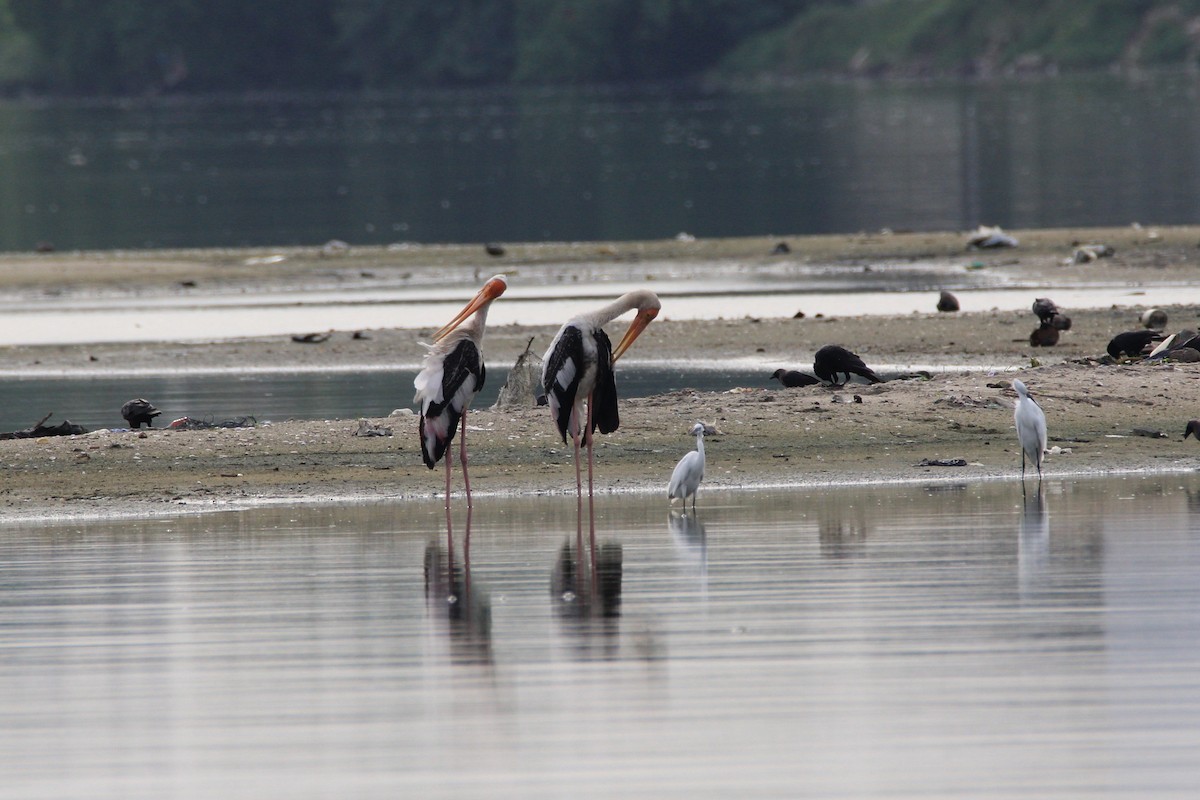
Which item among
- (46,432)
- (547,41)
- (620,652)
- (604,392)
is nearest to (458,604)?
(620,652)

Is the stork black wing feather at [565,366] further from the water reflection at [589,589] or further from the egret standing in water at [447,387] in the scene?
the water reflection at [589,589]

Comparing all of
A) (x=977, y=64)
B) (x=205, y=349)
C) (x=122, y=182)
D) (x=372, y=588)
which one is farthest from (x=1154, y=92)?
(x=372, y=588)

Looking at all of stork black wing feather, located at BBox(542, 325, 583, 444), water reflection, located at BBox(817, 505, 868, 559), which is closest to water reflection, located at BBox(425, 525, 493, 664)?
stork black wing feather, located at BBox(542, 325, 583, 444)

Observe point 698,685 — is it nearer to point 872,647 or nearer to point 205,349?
Result: point 872,647

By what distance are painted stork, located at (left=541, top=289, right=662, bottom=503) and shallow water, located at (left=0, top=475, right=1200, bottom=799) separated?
543 millimetres

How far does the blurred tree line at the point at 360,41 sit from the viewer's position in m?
117

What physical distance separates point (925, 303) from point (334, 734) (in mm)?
16039

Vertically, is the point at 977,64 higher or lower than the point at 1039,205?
higher

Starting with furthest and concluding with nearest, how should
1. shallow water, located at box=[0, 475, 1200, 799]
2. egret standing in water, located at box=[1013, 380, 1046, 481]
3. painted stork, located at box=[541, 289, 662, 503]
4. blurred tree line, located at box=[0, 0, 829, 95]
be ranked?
blurred tree line, located at box=[0, 0, 829, 95] < egret standing in water, located at box=[1013, 380, 1046, 481] < painted stork, located at box=[541, 289, 662, 503] < shallow water, located at box=[0, 475, 1200, 799]

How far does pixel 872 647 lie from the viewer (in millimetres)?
8305

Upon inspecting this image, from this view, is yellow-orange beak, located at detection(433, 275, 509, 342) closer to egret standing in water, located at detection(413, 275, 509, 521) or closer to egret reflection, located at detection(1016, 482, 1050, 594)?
egret standing in water, located at detection(413, 275, 509, 521)

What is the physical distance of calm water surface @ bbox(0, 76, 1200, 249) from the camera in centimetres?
3941

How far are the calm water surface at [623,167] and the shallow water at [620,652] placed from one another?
80.4 ft

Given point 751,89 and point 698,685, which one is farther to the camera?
point 751,89
